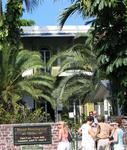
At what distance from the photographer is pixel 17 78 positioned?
100 ft

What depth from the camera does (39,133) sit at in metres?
20.1

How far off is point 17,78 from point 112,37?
1133 centimetres

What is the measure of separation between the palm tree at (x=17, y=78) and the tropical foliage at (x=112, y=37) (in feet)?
31.5

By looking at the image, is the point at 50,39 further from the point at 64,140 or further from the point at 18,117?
the point at 64,140

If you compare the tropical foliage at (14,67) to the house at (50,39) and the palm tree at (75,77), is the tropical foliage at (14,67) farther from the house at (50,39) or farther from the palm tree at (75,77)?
the house at (50,39)

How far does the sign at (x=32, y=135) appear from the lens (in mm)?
19984

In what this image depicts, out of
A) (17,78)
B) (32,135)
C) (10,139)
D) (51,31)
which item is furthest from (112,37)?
(51,31)

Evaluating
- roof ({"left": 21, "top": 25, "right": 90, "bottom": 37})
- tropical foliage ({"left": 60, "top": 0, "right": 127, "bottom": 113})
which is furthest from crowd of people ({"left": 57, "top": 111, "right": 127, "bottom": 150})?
roof ({"left": 21, "top": 25, "right": 90, "bottom": 37})

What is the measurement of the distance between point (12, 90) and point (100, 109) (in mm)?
11226

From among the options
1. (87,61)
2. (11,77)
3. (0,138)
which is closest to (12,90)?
(11,77)

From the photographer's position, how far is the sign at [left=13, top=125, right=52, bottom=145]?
20.0m

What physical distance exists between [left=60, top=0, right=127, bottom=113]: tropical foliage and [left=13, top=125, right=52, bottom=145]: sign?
297 cm

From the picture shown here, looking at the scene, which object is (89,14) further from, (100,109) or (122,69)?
(100,109)

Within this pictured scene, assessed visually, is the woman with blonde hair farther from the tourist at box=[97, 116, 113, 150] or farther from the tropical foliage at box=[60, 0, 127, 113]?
the tropical foliage at box=[60, 0, 127, 113]
